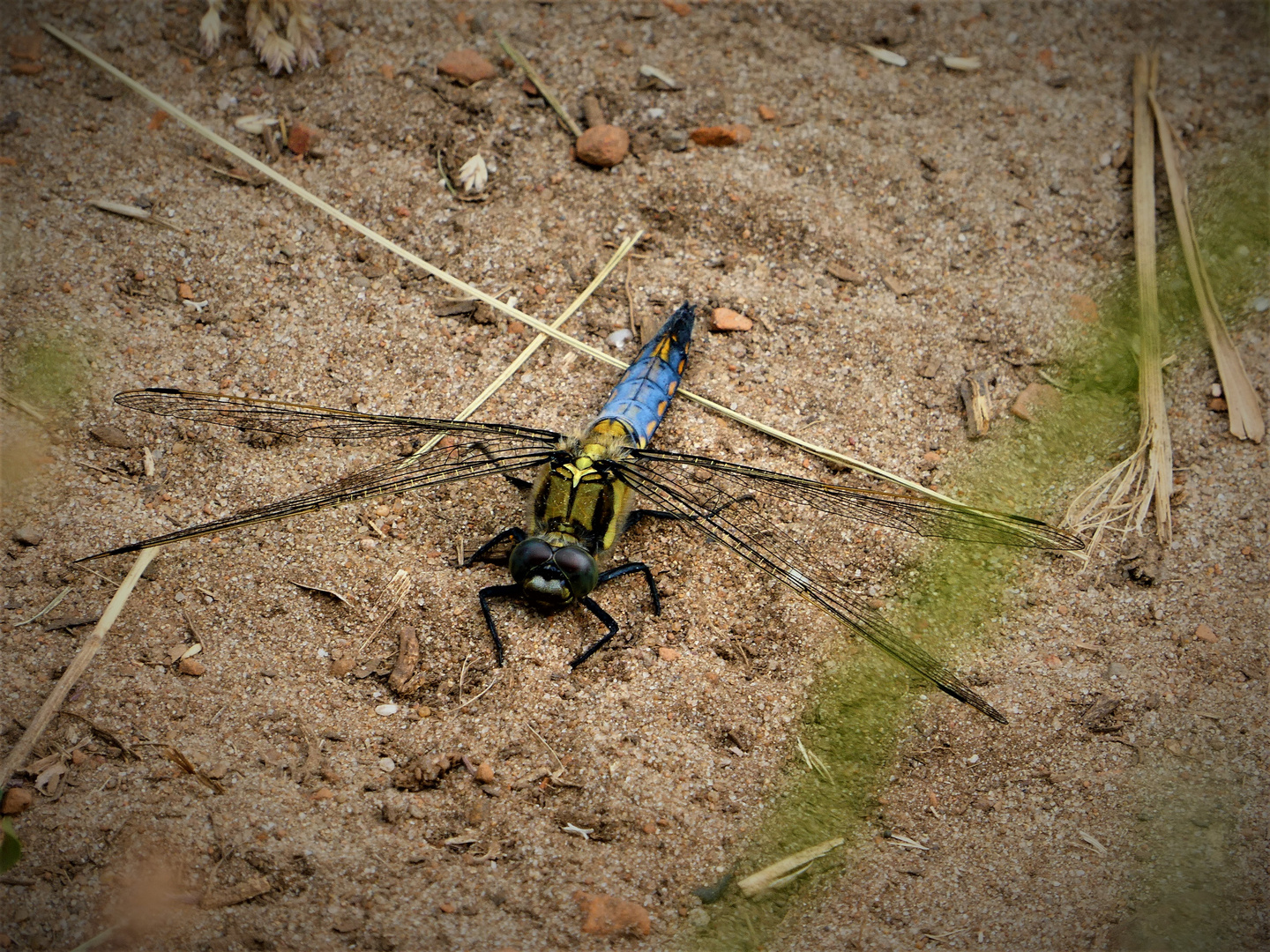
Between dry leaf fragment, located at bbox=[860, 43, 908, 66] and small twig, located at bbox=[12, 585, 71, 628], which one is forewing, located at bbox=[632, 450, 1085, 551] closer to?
small twig, located at bbox=[12, 585, 71, 628]

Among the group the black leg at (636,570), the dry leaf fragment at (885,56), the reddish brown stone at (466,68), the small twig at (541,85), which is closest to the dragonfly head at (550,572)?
the black leg at (636,570)

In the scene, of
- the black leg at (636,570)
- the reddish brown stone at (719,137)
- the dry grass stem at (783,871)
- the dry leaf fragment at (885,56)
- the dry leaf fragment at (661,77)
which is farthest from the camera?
the dry leaf fragment at (885,56)

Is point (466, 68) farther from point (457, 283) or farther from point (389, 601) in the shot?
point (389, 601)

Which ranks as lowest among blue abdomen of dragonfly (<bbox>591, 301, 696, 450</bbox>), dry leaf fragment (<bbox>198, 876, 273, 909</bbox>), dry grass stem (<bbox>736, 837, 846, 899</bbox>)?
dry leaf fragment (<bbox>198, 876, 273, 909</bbox>)

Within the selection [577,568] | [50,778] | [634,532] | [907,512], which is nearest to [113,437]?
[50,778]

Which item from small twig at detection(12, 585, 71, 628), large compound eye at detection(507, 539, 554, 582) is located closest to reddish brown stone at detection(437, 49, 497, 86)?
large compound eye at detection(507, 539, 554, 582)

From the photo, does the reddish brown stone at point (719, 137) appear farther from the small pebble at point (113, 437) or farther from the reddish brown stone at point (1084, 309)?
the small pebble at point (113, 437)
